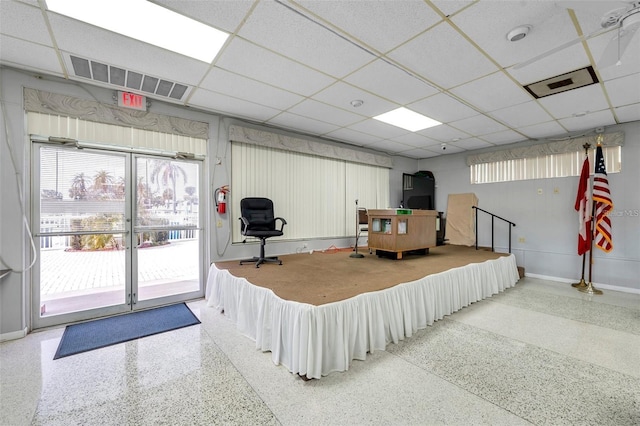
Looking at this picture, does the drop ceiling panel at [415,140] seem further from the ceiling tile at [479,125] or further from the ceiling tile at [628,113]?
the ceiling tile at [628,113]

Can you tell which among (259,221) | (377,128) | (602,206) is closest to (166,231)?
(259,221)

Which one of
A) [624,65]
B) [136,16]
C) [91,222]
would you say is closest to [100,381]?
[91,222]

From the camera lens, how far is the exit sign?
3365 mm

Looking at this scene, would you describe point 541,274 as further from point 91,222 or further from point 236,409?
point 91,222

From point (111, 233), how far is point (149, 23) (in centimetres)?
256

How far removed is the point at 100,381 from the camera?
2094mm

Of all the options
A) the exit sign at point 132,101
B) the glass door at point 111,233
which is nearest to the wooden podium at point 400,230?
the glass door at point 111,233

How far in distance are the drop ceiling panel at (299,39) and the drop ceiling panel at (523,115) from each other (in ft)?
8.56

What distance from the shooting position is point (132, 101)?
343 centimetres

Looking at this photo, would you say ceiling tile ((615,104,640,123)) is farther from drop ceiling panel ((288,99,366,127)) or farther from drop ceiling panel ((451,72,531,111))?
drop ceiling panel ((288,99,366,127))

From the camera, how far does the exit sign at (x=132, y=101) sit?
337cm

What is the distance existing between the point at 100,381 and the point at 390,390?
2.23 metres

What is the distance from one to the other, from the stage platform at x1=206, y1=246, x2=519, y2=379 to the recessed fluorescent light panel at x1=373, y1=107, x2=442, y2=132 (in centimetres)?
228

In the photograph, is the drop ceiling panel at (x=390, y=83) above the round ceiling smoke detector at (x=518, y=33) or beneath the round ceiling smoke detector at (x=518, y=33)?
above
